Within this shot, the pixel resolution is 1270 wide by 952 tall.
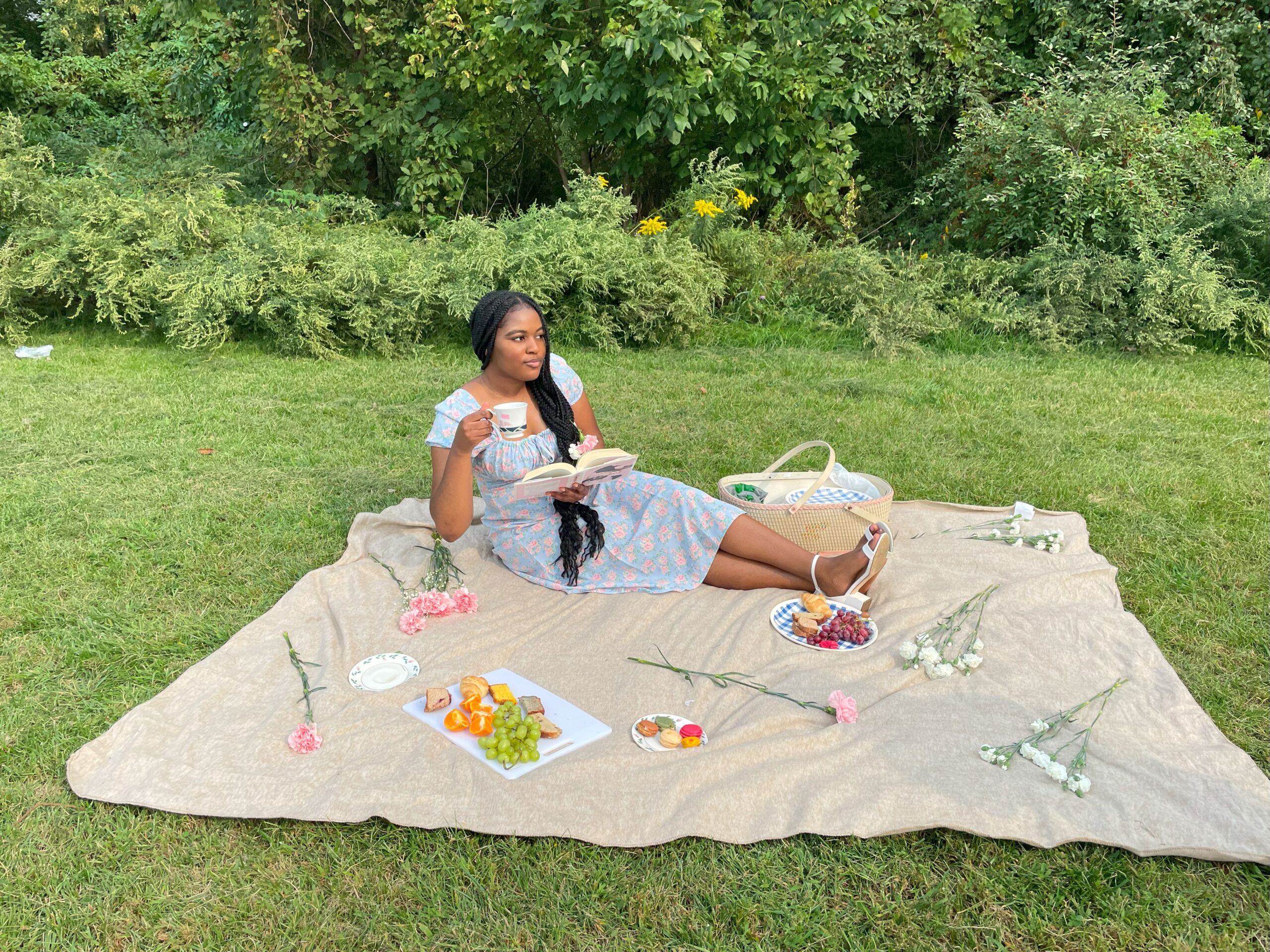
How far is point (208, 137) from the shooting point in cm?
1162

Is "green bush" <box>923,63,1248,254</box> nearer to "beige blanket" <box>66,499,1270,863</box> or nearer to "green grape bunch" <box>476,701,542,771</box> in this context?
"beige blanket" <box>66,499,1270,863</box>

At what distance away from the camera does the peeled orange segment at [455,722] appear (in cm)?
292

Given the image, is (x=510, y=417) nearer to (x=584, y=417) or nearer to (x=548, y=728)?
(x=584, y=417)

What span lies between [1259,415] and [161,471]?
22.9 ft

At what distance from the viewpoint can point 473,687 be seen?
3.05 m

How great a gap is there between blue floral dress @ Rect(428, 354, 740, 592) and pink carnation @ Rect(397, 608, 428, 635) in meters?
0.55

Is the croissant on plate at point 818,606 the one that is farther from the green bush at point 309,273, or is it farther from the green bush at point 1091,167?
the green bush at point 1091,167

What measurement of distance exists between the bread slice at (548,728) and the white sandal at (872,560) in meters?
1.33

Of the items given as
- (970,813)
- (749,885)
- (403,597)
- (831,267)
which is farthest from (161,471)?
(831,267)

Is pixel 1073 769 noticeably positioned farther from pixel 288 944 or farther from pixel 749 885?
pixel 288 944

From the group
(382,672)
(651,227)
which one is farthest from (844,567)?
(651,227)

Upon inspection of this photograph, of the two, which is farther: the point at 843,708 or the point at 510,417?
the point at 510,417

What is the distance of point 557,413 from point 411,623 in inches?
43.0

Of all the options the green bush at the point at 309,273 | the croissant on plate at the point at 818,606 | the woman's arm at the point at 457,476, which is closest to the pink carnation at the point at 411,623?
the woman's arm at the point at 457,476
